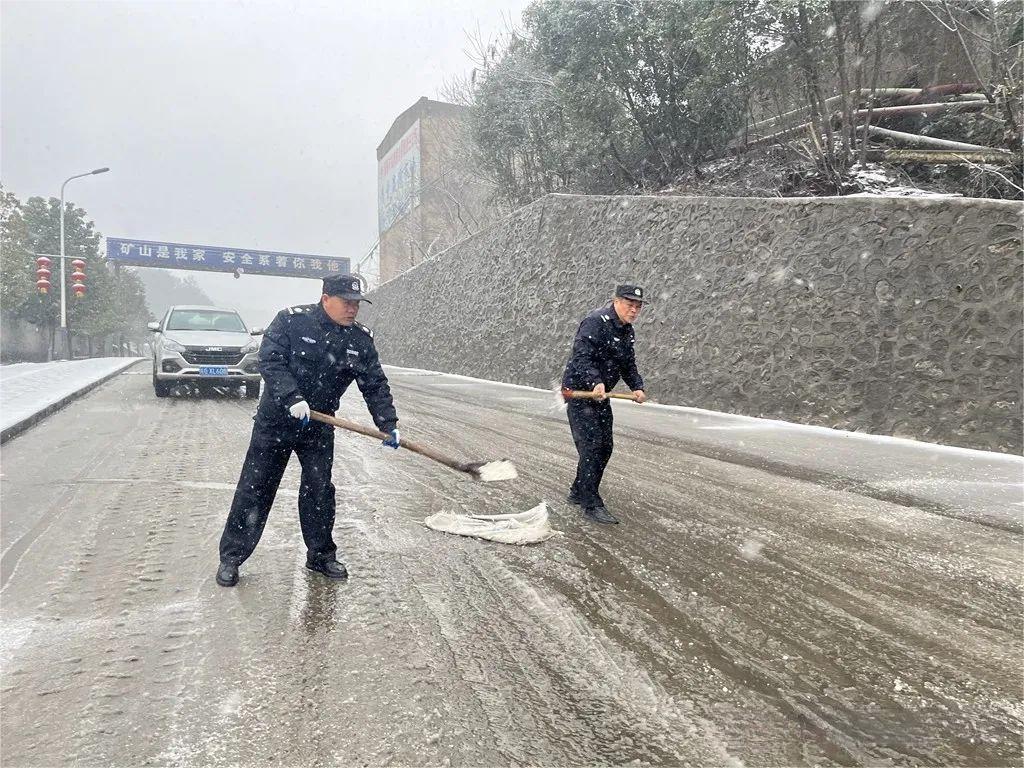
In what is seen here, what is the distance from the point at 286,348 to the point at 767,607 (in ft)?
9.41

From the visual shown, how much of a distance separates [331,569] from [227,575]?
53 centimetres

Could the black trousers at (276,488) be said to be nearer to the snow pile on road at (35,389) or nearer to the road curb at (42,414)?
the road curb at (42,414)

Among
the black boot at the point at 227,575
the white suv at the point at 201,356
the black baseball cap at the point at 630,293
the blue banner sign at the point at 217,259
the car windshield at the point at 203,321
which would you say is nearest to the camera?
the black boot at the point at 227,575

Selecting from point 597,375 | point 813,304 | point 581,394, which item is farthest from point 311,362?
point 813,304

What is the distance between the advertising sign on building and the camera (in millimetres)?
37812

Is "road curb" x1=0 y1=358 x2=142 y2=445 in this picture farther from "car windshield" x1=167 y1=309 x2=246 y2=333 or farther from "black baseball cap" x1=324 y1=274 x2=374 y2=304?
"black baseball cap" x1=324 y1=274 x2=374 y2=304

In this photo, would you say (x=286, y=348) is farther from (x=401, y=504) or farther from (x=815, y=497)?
(x=815, y=497)

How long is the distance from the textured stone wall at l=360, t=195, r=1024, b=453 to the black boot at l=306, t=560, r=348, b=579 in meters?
7.70

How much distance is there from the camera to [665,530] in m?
4.52

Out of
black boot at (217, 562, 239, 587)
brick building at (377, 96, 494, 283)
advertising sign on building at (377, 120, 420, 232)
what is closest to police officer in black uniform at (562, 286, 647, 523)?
black boot at (217, 562, 239, 587)

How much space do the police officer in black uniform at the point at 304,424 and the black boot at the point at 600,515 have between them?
177cm

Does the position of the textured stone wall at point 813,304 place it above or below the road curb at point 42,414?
above

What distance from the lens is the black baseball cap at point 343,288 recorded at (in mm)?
3562

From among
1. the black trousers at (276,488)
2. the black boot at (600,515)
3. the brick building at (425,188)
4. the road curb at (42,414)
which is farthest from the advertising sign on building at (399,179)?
the black trousers at (276,488)
